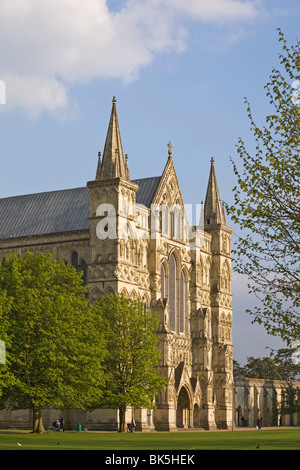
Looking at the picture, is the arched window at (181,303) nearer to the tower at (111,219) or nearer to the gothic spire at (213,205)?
the gothic spire at (213,205)

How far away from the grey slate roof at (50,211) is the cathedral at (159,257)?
113 mm

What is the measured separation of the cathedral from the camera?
66.5 meters

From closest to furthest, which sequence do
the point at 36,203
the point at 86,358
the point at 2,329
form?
the point at 2,329 → the point at 86,358 → the point at 36,203

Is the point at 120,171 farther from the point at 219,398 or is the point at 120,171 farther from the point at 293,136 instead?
the point at 293,136

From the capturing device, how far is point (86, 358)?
51.3m

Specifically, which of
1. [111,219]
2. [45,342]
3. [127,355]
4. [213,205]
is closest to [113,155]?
[111,219]

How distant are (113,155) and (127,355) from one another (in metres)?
16.7

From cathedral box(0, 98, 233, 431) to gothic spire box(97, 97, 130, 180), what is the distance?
0.08 m

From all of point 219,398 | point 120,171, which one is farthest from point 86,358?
point 219,398

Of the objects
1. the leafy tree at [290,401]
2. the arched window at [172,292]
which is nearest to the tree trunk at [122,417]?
the arched window at [172,292]

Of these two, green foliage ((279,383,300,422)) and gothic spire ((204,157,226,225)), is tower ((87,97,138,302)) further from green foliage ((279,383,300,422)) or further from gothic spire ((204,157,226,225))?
green foliage ((279,383,300,422))

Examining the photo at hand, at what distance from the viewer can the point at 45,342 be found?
163ft

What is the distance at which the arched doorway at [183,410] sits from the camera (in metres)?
75.1

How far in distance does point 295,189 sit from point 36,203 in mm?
51523
